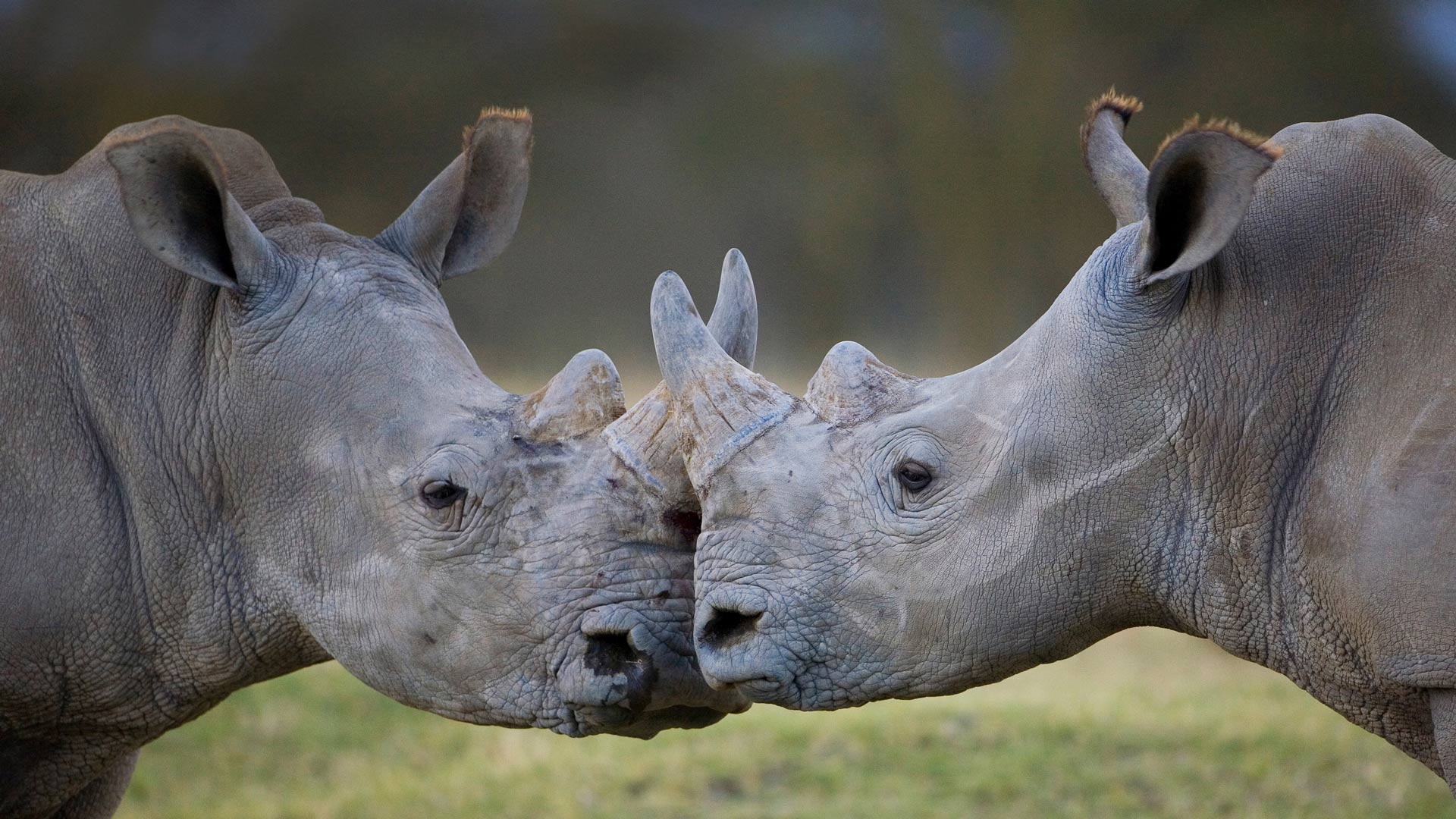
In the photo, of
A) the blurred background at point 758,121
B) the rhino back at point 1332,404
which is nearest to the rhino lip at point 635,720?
the rhino back at point 1332,404

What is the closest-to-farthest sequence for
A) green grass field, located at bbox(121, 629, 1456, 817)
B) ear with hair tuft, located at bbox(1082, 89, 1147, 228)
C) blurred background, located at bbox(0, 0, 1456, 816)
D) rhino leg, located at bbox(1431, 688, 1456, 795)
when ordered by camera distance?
rhino leg, located at bbox(1431, 688, 1456, 795), ear with hair tuft, located at bbox(1082, 89, 1147, 228), green grass field, located at bbox(121, 629, 1456, 817), blurred background, located at bbox(0, 0, 1456, 816)

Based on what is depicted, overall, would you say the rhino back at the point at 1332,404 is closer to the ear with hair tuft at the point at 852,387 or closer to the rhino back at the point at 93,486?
the ear with hair tuft at the point at 852,387

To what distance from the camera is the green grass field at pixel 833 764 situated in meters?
5.36

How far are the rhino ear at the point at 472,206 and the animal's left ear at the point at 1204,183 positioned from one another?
185 cm

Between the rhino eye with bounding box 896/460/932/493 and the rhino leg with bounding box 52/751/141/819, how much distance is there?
2.33 metres

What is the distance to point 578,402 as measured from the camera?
3521 millimetres

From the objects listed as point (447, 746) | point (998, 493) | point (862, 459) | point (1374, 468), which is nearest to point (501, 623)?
point (862, 459)

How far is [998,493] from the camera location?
3143mm

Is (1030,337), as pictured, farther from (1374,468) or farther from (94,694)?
(94,694)

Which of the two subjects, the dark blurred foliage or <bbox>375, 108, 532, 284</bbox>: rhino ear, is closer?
<bbox>375, 108, 532, 284</bbox>: rhino ear

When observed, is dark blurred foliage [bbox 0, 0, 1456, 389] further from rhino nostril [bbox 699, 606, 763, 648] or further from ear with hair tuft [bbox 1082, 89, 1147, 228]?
rhino nostril [bbox 699, 606, 763, 648]

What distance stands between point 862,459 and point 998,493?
12.7 inches

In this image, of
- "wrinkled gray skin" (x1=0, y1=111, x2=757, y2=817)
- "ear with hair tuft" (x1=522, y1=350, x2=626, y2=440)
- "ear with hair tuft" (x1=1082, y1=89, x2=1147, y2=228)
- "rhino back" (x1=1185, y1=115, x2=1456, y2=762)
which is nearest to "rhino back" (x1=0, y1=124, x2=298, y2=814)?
"wrinkled gray skin" (x1=0, y1=111, x2=757, y2=817)

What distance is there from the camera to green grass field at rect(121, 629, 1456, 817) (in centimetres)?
536
